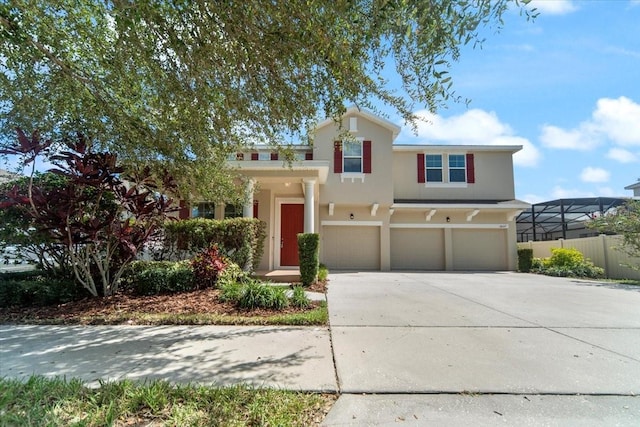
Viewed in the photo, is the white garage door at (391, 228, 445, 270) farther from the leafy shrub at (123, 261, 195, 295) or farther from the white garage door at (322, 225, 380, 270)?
the leafy shrub at (123, 261, 195, 295)

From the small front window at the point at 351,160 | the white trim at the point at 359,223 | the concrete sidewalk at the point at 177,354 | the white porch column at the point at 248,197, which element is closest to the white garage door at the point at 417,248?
the white trim at the point at 359,223

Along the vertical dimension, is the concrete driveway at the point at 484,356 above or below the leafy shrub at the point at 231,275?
below

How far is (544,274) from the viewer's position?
49.1 ft

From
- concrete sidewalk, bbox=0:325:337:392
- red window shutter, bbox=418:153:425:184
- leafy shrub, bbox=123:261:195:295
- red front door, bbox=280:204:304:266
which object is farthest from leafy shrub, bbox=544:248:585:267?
leafy shrub, bbox=123:261:195:295

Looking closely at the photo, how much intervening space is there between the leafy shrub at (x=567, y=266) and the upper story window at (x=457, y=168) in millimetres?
4752

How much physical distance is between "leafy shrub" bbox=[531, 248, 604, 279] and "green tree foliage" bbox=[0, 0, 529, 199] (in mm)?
12840

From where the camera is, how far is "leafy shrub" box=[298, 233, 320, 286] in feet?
31.2

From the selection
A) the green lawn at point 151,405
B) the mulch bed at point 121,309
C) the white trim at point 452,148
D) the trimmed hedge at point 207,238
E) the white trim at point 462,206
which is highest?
the white trim at point 452,148

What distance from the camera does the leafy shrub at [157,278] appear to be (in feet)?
25.2

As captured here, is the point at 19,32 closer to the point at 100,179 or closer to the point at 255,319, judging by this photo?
the point at 100,179

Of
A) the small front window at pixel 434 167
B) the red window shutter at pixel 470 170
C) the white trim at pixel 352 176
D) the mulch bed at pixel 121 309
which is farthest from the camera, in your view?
the small front window at pixel 434 167

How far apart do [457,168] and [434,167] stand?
3.40 feet

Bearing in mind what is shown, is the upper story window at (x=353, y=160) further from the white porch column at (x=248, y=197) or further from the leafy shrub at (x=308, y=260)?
the leafy shrub at (x=308, y=260)

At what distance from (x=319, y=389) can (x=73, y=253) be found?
583 centimetres
